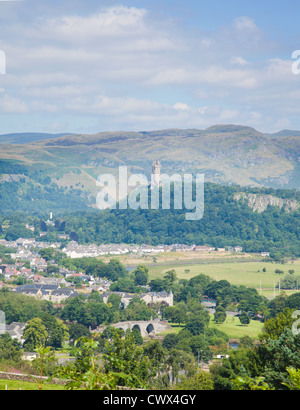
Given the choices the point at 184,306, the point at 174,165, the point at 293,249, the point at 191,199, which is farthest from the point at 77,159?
the point at 184,306

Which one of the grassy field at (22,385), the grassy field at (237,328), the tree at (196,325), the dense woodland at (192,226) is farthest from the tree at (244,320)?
the dense woodland at (192,226)

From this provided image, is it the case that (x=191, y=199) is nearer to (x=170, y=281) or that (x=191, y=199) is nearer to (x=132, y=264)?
(x=132, y=264)

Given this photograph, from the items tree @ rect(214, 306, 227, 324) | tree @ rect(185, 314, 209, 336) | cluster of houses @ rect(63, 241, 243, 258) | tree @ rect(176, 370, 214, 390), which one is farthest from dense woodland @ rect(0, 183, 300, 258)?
tree @ rect(176, 370, 214, 390)

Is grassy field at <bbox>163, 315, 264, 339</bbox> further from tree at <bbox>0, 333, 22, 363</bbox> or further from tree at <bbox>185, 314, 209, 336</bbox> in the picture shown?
tree at <bbox>0, 333, 22, 363</bbox>

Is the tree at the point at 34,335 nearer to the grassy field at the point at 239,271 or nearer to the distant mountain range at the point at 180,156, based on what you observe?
the grassy field at the point at 239,271

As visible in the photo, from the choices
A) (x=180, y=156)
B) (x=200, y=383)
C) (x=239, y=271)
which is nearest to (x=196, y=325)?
(x=200, y=383)

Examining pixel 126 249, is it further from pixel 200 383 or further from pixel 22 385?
pixel 22 385
